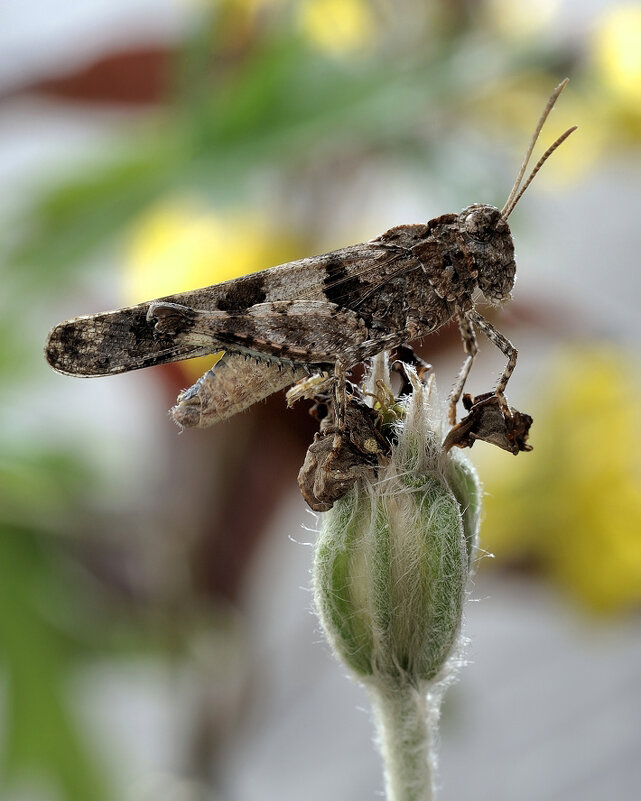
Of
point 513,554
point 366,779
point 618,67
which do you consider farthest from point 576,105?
point 366,779

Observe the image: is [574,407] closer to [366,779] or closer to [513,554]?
[513,554]

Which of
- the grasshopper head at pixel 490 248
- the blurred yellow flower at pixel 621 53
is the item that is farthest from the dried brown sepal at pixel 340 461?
the blurred yellow flower at pixel 621 53

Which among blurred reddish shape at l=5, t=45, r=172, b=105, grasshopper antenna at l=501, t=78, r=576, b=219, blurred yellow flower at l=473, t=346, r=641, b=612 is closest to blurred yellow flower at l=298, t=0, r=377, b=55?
blurred reddish shape at l=5, t=45, r=172, b=105

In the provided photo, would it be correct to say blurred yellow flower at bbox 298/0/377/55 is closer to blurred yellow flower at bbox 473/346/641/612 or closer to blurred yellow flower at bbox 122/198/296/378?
blurred yellow flower at bbox 122/198/296/378

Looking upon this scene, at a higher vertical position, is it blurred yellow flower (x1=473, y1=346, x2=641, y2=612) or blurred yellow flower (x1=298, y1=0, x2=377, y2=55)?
blurred yellow flower (x1=298, y1=0, x2=377, y2=55)

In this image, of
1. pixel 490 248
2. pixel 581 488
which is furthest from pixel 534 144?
pixel 581 488

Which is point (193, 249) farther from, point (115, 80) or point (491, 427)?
point (491, 427)

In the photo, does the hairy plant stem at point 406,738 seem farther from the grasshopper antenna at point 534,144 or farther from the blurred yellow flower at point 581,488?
the blurred yellow flower at point 581,488
